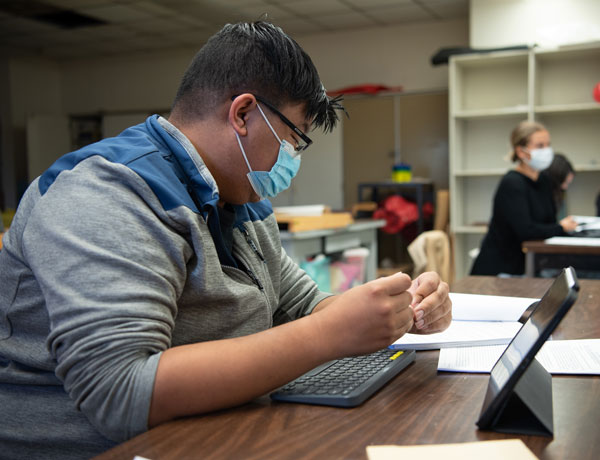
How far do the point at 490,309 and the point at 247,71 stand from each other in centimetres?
66

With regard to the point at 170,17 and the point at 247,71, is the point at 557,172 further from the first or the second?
the point at 170,17

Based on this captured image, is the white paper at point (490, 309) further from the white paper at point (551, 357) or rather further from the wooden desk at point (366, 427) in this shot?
the wooden desk at point (366, 427)

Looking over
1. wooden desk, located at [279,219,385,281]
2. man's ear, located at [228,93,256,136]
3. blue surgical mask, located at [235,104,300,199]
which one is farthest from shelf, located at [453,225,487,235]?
man's ear, located at [228,93,256,136]

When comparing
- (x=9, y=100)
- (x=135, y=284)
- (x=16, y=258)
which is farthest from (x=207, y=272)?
(x=9, y=100)

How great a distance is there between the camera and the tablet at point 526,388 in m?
0.60

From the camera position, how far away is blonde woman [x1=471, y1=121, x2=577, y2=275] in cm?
307

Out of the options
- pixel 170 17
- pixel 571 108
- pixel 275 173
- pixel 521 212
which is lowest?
pixel 521 212

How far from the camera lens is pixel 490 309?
1.20m

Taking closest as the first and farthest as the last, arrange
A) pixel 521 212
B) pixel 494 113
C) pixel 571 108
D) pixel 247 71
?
pixel 247 71 → pixel 521 212 → pixel 571 108 → pixel 494 113

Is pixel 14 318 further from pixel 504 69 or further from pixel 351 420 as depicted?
pixel 504 69

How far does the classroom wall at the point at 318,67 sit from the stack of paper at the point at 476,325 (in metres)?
Result: 4.33

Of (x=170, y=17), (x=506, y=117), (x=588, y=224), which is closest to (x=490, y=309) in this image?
(x=588, y=224)

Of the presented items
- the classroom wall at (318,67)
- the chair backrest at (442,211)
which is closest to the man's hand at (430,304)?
the chair backrest at (442,211)

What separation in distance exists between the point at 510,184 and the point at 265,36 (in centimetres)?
256
